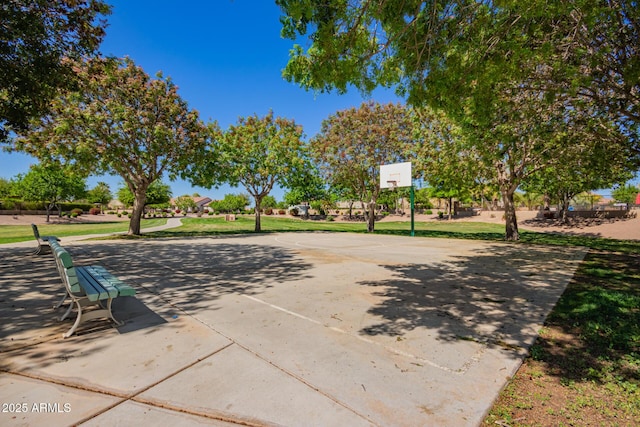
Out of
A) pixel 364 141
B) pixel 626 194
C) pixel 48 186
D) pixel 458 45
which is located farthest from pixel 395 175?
pixel 626 194

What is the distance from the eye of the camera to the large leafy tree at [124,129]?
47.4ft

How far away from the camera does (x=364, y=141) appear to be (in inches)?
930

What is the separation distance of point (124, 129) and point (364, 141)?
1612cm

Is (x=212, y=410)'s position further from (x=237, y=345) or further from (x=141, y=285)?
(x=141, y=285)

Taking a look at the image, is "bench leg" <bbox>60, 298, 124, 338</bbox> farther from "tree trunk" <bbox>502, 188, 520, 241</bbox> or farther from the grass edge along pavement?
"tree trunk" <bbox>502, 188, 520, 241</bbox>

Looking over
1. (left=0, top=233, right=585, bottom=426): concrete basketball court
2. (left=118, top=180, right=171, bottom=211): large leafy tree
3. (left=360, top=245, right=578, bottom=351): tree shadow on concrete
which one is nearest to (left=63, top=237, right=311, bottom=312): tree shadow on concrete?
(left=0, top=233, right=585, bottom=426): concrete basketball court

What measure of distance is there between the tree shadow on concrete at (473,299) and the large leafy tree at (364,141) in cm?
1528

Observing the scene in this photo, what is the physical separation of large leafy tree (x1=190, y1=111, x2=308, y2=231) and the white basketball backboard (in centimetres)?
640

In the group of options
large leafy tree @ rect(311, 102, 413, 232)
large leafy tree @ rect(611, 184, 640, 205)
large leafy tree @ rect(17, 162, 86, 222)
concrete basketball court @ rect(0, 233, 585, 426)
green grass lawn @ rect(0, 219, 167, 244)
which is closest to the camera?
concrete basketball court @ rect(0, 233, 585, 426)

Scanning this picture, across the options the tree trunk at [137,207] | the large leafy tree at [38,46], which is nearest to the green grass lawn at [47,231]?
the tree trunk at [137,207]

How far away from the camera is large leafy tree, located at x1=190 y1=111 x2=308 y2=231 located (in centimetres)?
2267

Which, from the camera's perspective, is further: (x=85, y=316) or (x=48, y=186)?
(x=48, y=186)

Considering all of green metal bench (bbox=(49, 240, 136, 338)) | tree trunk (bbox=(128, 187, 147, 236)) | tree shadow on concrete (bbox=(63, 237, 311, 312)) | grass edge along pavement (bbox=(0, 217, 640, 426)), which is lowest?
grass edge along pavement (bbox=(0, 217, 640, 426))

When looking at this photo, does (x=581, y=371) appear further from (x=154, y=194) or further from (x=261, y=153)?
(x=154, y=194)
